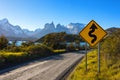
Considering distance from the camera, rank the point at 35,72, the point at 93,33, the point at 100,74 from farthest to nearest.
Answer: the point at 35,72 < the point at 93,33 < the point at 100,74

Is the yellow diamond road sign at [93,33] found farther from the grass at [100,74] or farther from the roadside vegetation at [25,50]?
the roadside vegetation at [25,50]

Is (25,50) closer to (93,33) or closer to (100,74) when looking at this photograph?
(93,33)

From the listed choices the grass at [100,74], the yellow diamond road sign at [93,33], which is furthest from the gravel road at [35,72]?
the yellow diamond road sign at [93,33]

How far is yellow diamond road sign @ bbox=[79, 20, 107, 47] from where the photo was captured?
53.3 feet

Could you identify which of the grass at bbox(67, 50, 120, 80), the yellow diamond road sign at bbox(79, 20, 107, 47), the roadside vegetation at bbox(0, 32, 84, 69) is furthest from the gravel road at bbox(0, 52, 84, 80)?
the yellow diamond road sign at bbox(79, 20, 107, 47)

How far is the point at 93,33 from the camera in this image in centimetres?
1670

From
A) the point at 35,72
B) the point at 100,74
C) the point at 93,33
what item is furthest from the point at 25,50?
the point at 100,74

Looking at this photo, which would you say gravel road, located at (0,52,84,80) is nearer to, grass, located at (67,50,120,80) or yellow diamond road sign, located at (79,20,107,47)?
grass, located at (67,50,120,80)

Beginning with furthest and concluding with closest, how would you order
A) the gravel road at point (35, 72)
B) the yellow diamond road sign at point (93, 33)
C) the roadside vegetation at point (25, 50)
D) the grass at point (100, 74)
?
the roadside vegetation at point (25, 50) → the gravel road at point (35, 72) → the yellow diamond road sign at point (93, 33) → the grass at point (100, 74)

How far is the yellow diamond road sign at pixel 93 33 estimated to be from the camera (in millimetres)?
16250

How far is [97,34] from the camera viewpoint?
1633 cm

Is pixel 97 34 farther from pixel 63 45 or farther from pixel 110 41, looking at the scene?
pixel 63 45

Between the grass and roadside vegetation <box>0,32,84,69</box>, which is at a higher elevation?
roadside vegetation <box>0,32,84,69</box>

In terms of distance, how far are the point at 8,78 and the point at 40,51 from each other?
29.3 meters
